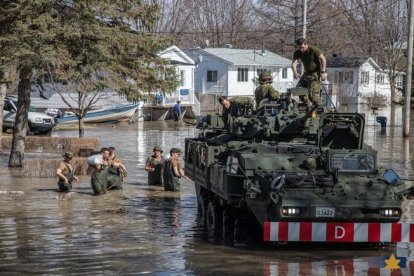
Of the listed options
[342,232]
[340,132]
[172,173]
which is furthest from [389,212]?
[172,173]

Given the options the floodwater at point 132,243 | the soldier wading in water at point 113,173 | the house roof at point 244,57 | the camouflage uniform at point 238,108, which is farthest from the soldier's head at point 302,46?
the house roof at point 244,57

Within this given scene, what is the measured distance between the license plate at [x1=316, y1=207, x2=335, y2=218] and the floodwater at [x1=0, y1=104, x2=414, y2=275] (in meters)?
0.62

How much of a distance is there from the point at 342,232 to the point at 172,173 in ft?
28.9

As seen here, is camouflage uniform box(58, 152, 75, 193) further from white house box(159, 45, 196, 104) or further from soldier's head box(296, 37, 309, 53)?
white house box(159, 45, 196, 104)

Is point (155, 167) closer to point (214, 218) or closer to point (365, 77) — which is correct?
point (214, 218)

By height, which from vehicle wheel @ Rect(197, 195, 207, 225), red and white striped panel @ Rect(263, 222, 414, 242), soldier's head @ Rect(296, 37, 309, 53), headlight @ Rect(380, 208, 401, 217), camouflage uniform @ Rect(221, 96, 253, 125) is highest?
soldier's head @ Rect(296, 37, 309, 53)

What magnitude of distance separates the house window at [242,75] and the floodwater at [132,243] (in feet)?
150

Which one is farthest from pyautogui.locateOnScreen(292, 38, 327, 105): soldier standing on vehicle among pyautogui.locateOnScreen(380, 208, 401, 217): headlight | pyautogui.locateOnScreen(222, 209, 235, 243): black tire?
pyautogui.locateOnScreen(380, 208, 401, 217): headlight

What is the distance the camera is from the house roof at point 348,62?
3076 inches

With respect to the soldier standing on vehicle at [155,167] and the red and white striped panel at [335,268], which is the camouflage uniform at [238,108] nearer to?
the soldier standing on vehicle at [155,167]

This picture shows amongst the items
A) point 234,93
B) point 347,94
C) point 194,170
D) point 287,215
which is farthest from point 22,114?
point 347,94

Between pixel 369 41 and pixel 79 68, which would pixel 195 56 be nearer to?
pixel 369 41

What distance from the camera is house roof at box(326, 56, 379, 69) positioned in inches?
3076

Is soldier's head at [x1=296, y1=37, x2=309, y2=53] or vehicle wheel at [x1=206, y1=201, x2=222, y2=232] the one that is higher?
soldier's head at [x1=296, y1=37, x2=309, y2=53]
